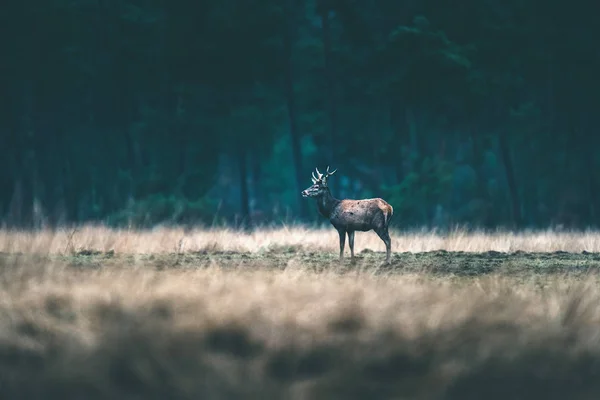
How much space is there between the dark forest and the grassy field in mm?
23410

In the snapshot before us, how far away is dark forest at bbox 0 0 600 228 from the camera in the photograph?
37.1 meters

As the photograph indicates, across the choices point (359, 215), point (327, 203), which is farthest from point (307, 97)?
point (359, 215)

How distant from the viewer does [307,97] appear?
139 ft

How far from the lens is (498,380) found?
8539 mm

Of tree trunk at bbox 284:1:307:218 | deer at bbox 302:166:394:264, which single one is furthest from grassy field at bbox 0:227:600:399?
tree trunk at bbox 284:1:307:218

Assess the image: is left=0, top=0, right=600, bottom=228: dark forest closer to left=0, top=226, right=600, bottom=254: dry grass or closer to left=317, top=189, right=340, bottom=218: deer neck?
left=0, top=226, right=600, bottom=254: dry grass

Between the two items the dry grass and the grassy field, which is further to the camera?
the dry grass

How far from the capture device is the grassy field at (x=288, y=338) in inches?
330

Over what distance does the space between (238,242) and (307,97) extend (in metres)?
21.5

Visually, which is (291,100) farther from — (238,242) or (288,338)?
(288,338)

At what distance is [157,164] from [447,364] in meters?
35.7

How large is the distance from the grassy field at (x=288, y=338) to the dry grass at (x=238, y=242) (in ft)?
22.2

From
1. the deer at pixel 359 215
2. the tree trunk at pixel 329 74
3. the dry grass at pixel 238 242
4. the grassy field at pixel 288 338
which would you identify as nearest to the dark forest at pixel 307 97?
the tree trunk at pixel 329 74

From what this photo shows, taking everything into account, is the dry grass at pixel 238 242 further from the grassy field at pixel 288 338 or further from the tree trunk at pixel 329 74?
the tree trunk at pixel 329 74
